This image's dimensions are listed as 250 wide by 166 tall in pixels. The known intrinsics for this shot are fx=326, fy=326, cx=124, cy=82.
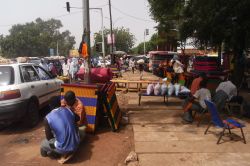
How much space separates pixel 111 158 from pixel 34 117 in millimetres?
3152

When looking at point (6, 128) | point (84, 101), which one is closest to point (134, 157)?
point (84, 101)

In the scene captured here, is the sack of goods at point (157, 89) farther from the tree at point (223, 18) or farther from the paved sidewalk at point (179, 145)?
the tree at point (223, 18)

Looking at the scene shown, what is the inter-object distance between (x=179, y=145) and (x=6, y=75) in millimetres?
4492

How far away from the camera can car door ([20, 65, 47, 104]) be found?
27.1 feet

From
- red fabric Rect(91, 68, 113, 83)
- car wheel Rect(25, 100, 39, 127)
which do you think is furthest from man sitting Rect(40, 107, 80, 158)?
red fabric Rect(91, 68, 113, 83)

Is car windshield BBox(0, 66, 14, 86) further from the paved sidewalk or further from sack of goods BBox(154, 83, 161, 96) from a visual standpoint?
sack of goods BBox(154, 83, 161, 96)

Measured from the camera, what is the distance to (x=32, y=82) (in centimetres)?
855

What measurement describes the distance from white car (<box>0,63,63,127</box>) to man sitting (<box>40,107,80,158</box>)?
2106mm

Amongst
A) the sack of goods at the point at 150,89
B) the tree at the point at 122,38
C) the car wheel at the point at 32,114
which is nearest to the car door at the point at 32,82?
the car wheel at the point at 32,114

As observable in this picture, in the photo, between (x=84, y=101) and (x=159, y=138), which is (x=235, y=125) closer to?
(x=159, y=138)

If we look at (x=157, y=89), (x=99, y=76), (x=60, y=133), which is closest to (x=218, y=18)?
(x=157, y=89)

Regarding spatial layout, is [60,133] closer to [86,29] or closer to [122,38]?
[86,29]

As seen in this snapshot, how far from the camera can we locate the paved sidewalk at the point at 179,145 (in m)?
5.82

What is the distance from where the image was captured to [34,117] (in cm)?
841
